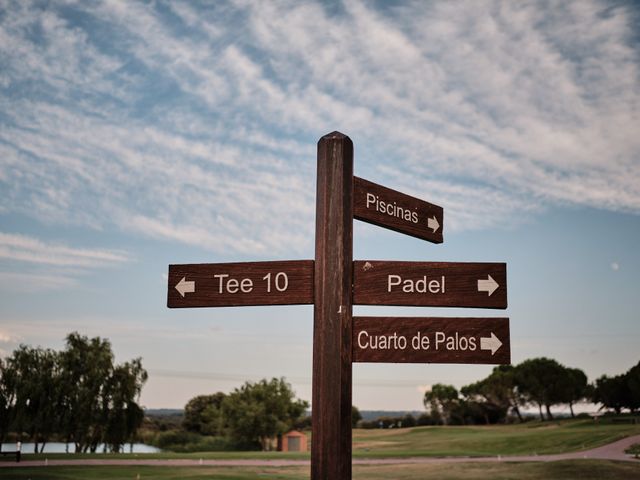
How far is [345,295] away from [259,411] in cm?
6168

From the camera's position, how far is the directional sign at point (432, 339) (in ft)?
16.5

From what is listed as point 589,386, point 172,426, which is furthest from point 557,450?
point 172,426

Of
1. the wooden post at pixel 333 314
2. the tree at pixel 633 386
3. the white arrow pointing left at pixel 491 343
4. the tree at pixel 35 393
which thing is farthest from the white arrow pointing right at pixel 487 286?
the tree at pixel 633 386

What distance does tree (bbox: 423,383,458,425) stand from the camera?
10425cm

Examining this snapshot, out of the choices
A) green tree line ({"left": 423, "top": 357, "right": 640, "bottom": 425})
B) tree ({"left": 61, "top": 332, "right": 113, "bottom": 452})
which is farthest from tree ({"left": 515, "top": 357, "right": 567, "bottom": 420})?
A: tree ({"left": 61, "top": 332, "right": 113, "bottom": 452})

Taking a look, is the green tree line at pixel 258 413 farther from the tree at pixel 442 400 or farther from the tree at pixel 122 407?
the tree at pixel 442 400

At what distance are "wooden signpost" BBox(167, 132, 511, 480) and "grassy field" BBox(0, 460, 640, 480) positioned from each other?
→ 22.9 m

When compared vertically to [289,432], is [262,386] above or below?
above

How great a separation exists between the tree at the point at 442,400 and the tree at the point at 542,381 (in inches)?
533

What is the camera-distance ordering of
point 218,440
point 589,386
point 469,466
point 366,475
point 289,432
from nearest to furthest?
point 366,475 → point 469,466 → point 289,432 → point 218,440 → point 589,386

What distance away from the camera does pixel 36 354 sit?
4534cm

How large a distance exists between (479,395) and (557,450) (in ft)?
191

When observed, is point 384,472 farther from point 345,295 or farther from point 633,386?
point 633,386

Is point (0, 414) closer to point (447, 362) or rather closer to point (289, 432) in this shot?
point (289, 432)
